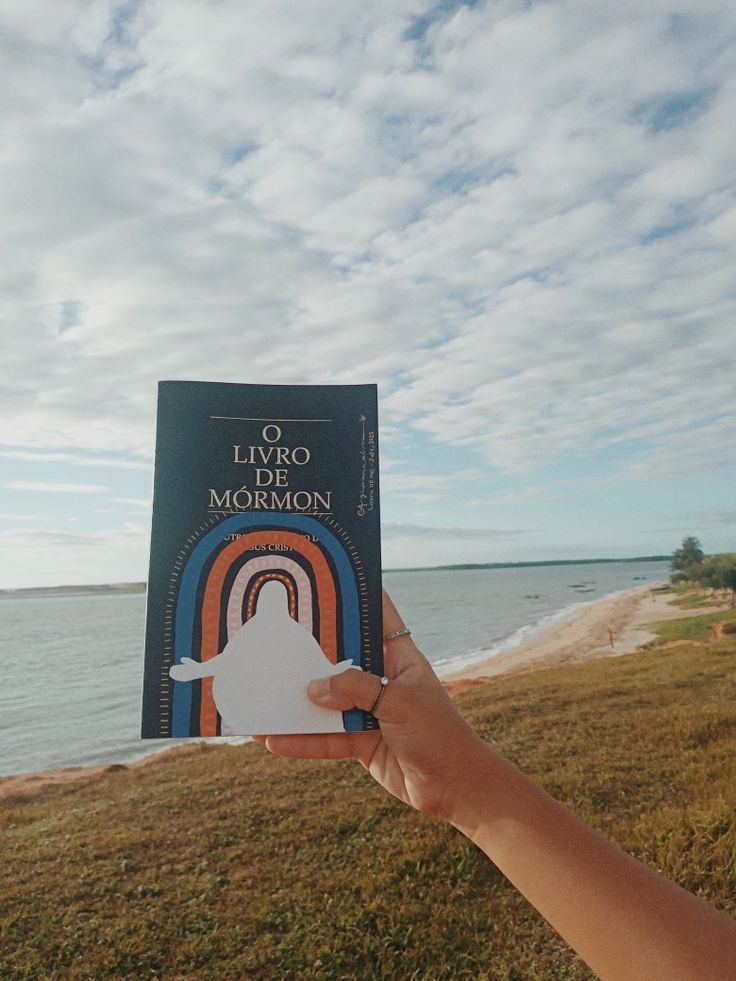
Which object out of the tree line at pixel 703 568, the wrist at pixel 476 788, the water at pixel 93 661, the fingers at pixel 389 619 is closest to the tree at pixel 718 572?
the tree line at pixel 703 568

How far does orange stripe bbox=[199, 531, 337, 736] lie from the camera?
4.22 feet

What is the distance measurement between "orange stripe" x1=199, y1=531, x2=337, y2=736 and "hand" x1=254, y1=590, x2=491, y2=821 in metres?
0.08

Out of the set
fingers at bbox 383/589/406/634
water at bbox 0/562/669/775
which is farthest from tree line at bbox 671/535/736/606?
fingers at bbox 383/589/406/634

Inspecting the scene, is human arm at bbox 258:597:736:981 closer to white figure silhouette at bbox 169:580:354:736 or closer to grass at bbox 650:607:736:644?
white figure silhouette at bbox 169:580:354:736

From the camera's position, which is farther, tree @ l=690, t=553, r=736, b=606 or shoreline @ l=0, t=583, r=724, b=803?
shoreline @ l=0, t=583, r=724, b=803

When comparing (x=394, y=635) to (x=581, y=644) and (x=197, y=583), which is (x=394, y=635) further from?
(x=581, y=644)

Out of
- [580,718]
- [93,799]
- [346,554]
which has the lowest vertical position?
[93,799]

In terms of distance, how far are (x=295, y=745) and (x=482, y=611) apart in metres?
34.7

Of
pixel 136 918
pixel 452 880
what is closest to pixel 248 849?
pixel 136 918

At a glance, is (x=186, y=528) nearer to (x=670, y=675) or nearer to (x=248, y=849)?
(x=248, y=849)

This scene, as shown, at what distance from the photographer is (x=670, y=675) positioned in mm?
7273

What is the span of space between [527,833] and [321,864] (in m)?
3.04

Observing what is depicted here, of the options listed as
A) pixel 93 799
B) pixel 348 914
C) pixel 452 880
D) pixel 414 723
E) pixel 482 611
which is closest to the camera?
pixel 414 723

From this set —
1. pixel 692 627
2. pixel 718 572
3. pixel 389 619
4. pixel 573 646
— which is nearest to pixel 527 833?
pixel 389 619
